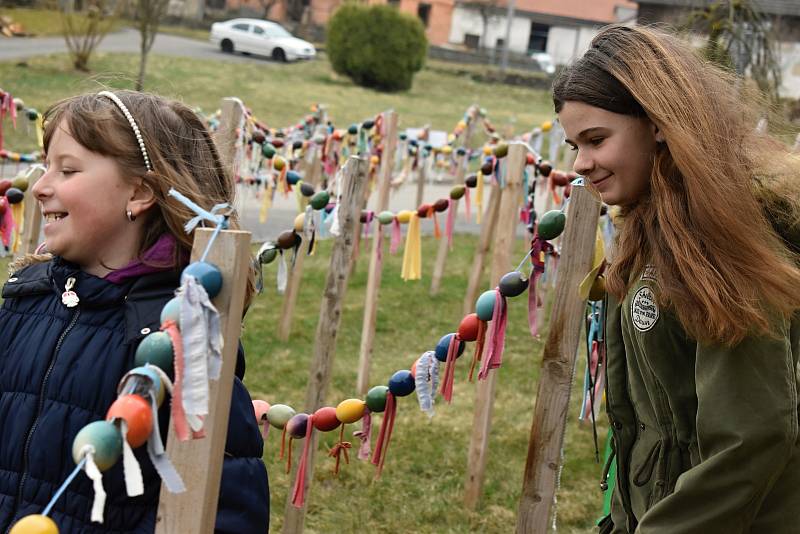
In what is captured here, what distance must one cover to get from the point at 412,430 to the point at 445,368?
305 cm

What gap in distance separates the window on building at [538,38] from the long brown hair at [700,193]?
49122 millimetres

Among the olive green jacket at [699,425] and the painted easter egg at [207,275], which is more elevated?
the painted easter egg at [207,275]

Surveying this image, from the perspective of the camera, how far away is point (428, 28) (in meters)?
48.9

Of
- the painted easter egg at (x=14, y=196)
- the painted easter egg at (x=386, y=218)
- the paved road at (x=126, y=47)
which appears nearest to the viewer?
the painted easter egg at (x=14, y=196)

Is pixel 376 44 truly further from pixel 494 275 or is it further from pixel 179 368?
pixel 179 368

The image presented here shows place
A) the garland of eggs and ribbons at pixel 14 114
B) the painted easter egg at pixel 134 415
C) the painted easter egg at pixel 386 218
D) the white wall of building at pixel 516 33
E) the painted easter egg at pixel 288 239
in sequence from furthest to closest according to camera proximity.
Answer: the white wall of building at pixel 516 33 < the garland of eggs and ribbons at pixel 14 114 < the painted easter egg at pixel 386 218 < the painted easter egg at pixel 288 239 < the painted easter egg at pixel 134 415

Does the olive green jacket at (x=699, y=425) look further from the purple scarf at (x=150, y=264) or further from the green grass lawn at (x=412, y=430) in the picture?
the green grass lawn at (x=412, y=430)

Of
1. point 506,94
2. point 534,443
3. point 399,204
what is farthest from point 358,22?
point 534,443

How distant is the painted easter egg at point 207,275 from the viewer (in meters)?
1.59

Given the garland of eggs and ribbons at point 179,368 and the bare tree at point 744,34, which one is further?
the bare tree at point 744,34

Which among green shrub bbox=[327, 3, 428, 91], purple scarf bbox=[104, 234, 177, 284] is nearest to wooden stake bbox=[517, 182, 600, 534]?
purple scarf bbox=[104, 234, 177, 284]

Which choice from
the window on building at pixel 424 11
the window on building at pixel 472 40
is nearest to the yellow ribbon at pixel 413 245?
the window on building at pixel 472 40

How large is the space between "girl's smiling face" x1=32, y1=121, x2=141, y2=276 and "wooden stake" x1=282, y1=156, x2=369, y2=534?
187 centimetres

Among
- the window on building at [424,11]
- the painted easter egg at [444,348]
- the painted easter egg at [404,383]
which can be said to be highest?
the painted easter egg at [444,348]
